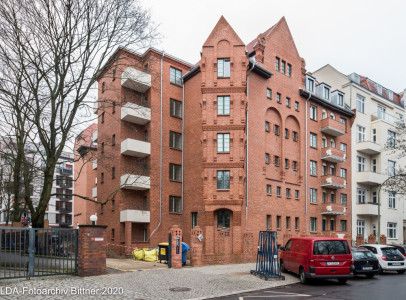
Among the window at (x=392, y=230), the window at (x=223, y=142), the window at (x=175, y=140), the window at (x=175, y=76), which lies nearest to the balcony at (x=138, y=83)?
the window at (x=175, y=76)

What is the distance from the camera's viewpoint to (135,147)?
2909 centimetres

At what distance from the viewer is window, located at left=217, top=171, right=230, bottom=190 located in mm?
26922

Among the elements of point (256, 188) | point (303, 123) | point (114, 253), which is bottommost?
point (114, 253)

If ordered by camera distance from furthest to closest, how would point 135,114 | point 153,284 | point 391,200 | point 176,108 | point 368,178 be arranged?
point 391,200, point 368,178, point 176,108, point 135,114, point 153,284

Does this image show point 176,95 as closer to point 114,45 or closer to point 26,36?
point 114,45

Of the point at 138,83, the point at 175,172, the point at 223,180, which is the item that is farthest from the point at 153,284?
the point at 138,83

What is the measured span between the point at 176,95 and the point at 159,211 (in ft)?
30.9

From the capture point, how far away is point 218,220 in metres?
27.2

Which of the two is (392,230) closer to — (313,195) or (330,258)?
(313,195)

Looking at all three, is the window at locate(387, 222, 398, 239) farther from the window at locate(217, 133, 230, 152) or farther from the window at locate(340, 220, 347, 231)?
the window at locate(217, 133, 230, 152)

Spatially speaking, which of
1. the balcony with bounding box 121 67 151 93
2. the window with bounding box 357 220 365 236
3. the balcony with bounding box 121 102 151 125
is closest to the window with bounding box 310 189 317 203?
the window with bounding box 357 220 365 236

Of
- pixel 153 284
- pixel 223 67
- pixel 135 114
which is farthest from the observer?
pixel 135 114

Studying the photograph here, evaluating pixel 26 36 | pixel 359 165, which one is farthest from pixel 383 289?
pixel 359 165

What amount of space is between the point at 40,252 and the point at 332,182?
90.4 ft
